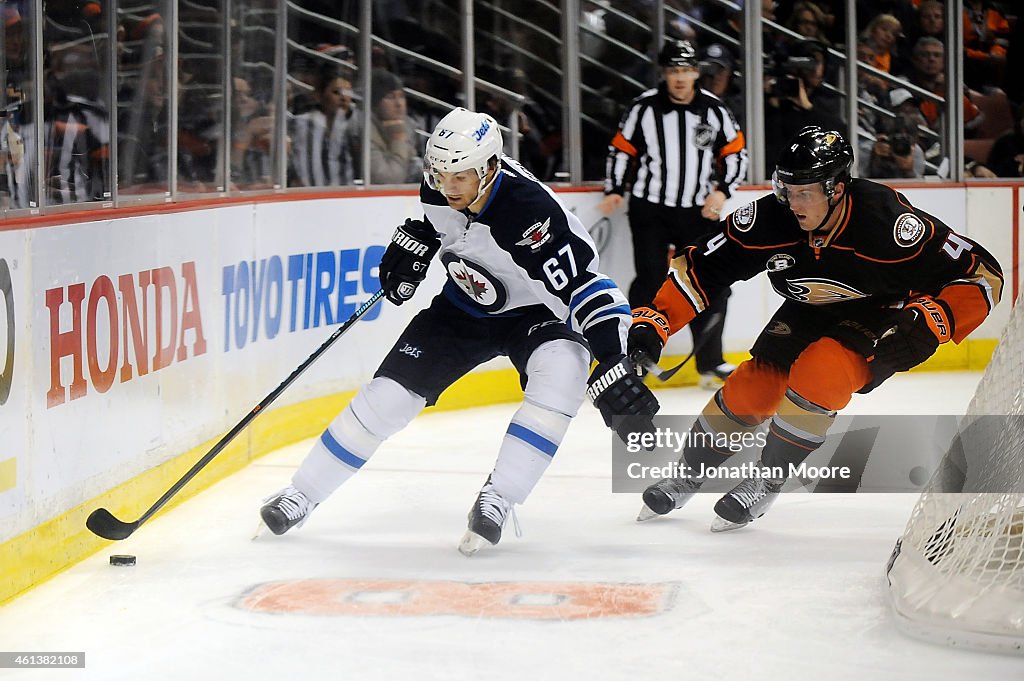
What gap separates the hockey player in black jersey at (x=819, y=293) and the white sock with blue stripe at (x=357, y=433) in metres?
0.63

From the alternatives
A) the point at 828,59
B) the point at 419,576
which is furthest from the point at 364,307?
the point at 828,59

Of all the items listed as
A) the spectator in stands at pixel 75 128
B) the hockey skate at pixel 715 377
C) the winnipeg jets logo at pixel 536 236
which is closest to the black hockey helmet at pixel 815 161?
the winnipeg jets logo at pixel 536 236

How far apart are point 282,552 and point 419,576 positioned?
0.44 metres

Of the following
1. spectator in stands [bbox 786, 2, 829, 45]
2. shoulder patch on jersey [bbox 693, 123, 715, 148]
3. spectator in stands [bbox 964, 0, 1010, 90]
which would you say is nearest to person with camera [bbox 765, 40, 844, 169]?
spectator in stands [bbox 786, 2, 829, 45]

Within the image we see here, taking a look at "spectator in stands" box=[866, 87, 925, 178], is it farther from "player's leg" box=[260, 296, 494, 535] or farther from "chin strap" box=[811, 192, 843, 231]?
"player's leg" box=[260, 296, 494, 535]

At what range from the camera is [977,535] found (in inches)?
123

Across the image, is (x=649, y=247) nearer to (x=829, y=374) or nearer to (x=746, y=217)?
(x=746, y=217)

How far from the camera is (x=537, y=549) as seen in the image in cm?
385

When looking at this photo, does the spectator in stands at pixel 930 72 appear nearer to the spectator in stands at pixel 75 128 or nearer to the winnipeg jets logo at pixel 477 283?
the winnipeg jets logo at pixel 477 283

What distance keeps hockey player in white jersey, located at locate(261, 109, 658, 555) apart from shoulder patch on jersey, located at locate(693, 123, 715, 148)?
2.82 meters

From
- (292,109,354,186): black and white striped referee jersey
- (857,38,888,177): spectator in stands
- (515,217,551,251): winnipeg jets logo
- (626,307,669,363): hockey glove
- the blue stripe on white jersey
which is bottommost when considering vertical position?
(626,307,669,363): hockey glove

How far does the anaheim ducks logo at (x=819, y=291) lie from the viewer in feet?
12.5

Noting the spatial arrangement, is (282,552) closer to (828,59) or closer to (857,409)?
(857,409)

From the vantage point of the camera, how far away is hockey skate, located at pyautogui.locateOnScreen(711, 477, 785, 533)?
Result: 4.00m
